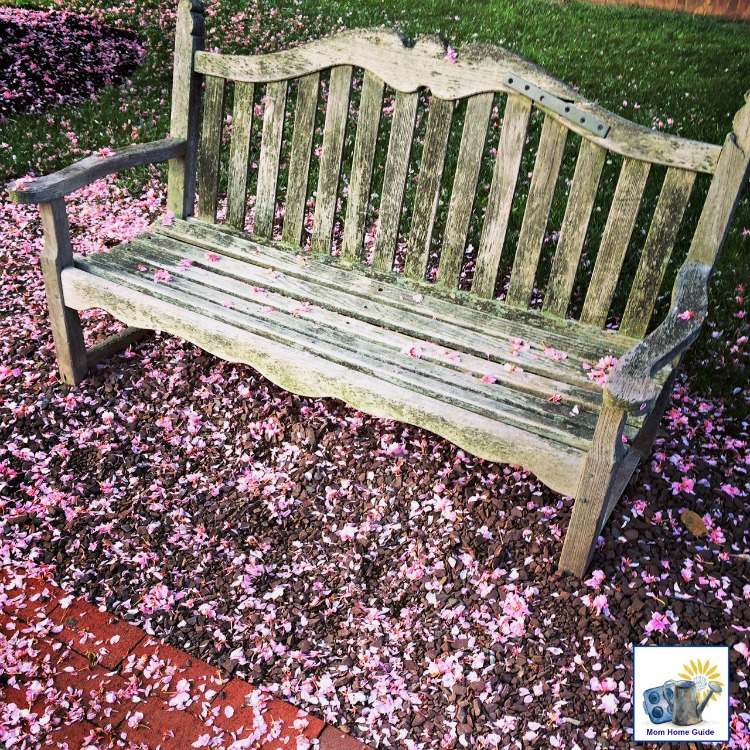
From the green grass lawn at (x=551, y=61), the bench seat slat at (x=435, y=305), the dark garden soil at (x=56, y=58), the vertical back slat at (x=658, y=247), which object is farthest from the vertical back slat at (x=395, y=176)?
the dark garden soil at (x=56, y=58)

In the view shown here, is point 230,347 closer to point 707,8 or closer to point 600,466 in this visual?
point 600,466

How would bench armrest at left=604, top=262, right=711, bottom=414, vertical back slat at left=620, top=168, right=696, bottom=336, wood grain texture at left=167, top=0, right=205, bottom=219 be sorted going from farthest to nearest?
wood grain texture at left=167, top=0, right=205, bottom=219
vertical back slat at left=620, top=168, right=696, bottom=336
bench armrest at left=604, top=262, right=711, bottom=414

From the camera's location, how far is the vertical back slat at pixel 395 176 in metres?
3.22

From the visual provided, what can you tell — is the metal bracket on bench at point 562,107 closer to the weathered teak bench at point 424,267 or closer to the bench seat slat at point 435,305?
the weathered teak bench at point 424,267

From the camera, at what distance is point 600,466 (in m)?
2.47

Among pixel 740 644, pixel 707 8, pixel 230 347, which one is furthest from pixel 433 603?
pixel 707 8

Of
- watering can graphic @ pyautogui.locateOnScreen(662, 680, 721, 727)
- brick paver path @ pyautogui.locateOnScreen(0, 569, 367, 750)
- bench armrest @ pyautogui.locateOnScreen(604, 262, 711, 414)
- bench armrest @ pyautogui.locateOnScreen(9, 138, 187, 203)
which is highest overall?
bench armrest @ pyautogui.locateOnScreen(604, 262, 711, 414)

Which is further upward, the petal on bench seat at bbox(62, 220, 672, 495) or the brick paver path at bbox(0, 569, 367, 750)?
the petal on bench seat at bbox(62, 220, 672, 495)

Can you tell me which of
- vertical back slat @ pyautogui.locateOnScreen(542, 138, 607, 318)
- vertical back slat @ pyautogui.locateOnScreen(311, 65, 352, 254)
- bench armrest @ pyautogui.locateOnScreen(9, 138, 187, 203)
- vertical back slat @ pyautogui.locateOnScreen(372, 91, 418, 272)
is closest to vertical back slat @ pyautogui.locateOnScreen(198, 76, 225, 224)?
bench armrest @ pyautogui.locateOnScreen(9, 138, 187, 203)

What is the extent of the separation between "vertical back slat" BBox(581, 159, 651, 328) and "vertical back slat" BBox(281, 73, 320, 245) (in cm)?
138

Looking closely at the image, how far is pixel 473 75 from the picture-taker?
302cm

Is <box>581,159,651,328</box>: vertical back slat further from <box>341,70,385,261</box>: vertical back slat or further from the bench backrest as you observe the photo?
<box>341,70,385,261</box>: vertical back slat

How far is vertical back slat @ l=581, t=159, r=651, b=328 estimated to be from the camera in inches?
114

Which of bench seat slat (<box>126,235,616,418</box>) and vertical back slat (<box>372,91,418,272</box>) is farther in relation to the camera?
vertical back slat (<box>372,91,418,272</box>)
